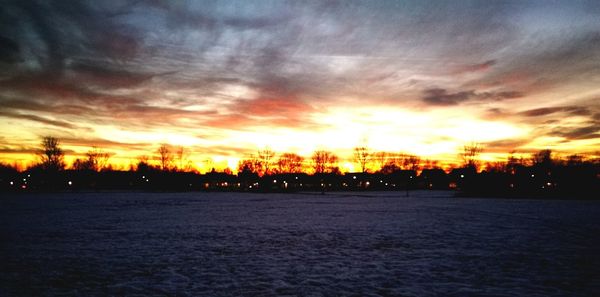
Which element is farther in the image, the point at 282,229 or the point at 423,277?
the point at 282,229

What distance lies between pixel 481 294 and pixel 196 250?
826 centimetres

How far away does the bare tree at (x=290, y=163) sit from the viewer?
147875 mm

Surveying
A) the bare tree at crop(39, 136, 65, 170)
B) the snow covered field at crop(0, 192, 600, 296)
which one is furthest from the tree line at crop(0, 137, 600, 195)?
the snow covered field at crop(0, 192, 600, 296)

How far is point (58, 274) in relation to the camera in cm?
944

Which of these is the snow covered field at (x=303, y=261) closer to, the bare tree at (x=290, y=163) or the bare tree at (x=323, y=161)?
the bare tree at (x=323, y=161)

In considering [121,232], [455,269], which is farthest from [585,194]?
[121,232]

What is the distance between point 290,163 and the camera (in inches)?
5876

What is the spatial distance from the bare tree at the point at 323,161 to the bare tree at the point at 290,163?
60.8 ft

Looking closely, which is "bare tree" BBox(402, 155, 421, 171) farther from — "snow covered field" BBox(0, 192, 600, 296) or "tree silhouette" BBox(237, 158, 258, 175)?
"snow covered field" BBox(0, 192, 600, 296)

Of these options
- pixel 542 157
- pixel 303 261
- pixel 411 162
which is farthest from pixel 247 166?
pixel 303 261

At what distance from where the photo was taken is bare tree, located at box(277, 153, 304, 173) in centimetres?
14788

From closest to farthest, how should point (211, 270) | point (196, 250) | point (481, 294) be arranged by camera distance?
point (481, 294), point (211, 270), point (196, 250)

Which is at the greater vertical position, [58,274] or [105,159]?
[105,159]

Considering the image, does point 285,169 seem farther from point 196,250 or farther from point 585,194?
point 196,250
